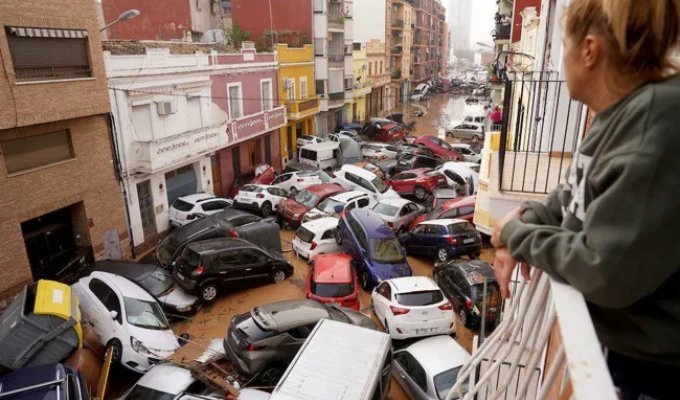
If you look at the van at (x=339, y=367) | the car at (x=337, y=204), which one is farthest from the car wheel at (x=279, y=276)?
the van at (x=339, y=367)

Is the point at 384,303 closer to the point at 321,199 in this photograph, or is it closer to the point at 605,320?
the point at 321,199

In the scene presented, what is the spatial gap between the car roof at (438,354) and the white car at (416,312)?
860mm

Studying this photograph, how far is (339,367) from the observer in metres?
7.16

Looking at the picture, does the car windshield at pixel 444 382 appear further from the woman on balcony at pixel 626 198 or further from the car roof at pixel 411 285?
the woman on balcony at pixel 626 198

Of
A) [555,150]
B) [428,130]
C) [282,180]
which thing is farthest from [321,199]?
[428,130]

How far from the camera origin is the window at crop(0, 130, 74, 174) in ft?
39.9

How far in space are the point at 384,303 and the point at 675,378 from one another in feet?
31.9

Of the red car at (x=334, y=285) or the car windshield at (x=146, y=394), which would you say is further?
the red car at (x=334, y=285)

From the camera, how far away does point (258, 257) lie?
44.1 feet

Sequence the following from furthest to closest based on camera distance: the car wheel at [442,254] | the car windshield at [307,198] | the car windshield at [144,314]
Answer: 1. the car windshield at [307,198]
2. the car wheel at [442,254]
3. the car windshield at [144,314]

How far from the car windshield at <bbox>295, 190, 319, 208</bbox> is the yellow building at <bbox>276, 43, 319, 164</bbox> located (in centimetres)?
1064

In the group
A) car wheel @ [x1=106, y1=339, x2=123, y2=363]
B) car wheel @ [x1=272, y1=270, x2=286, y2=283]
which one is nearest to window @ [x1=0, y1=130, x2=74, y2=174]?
car wheel @ [x1=106, y1=339, x2=123, y2=363]

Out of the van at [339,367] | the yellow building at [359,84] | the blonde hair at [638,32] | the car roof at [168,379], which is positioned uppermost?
the blonde hair at [638,32]

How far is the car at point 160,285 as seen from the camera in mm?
11763
